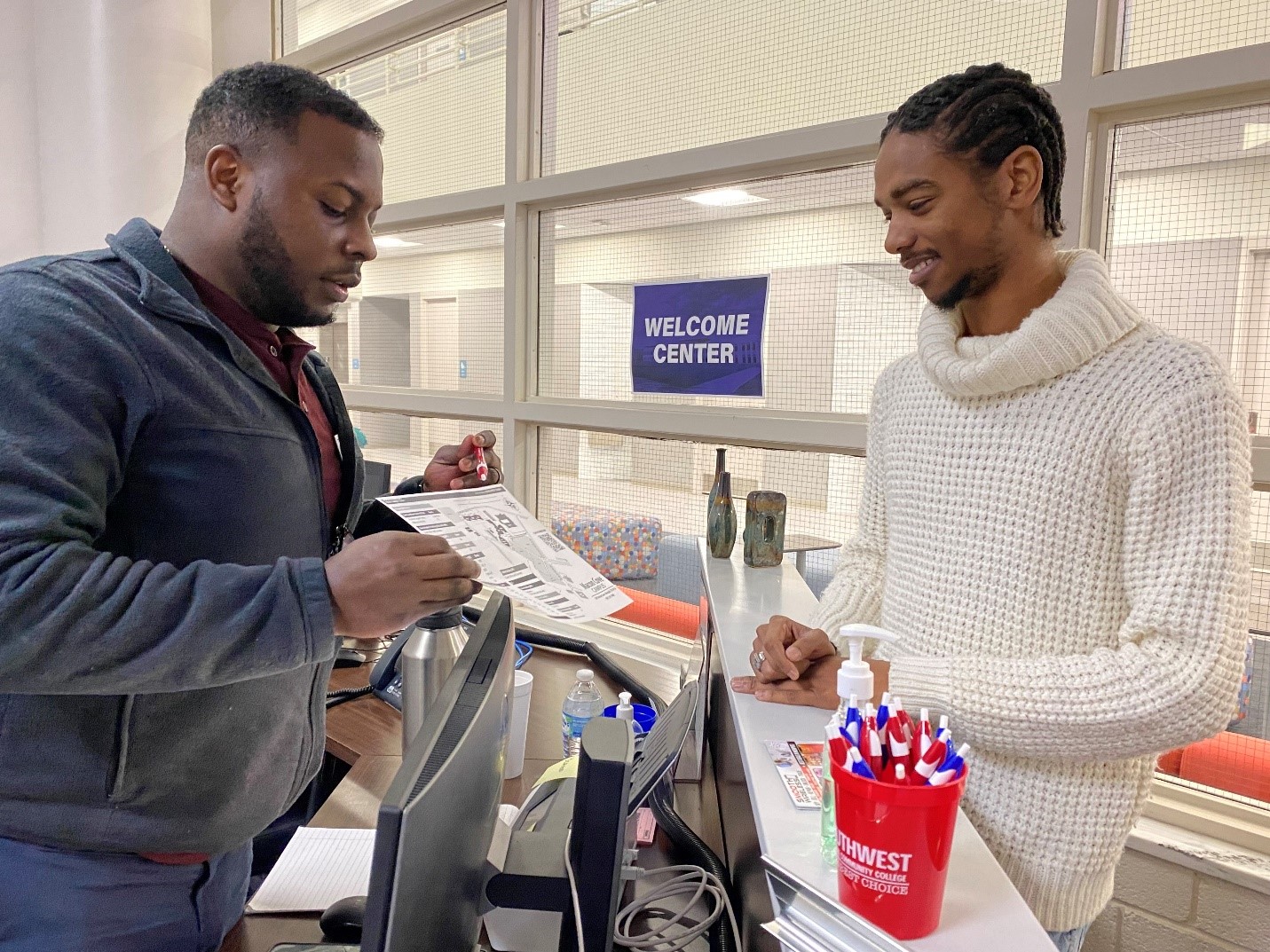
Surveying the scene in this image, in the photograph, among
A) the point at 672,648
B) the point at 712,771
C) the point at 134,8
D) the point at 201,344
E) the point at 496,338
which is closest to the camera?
the point at 201,344

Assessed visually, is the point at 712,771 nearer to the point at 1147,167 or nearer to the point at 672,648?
the point at 672,648

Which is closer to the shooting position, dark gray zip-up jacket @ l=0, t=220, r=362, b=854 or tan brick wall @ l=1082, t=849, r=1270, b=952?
dark gray zip-up jacket @ l=0, t=220, r=362, b=854

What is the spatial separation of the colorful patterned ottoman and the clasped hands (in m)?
1.20

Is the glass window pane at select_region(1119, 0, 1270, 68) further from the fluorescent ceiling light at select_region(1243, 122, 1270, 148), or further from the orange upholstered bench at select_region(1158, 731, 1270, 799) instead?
the orange upholstered bench at select_region(1158, 731, 1270, 799)

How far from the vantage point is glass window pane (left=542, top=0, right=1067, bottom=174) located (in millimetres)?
1679

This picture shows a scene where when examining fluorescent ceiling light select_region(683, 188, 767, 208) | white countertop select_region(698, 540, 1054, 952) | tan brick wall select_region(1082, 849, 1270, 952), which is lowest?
tan brick wall select_region(1082, 849, 1270, 952)

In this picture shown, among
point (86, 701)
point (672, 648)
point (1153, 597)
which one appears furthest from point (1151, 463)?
point (672, 648)

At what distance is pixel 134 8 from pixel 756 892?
3.55 m

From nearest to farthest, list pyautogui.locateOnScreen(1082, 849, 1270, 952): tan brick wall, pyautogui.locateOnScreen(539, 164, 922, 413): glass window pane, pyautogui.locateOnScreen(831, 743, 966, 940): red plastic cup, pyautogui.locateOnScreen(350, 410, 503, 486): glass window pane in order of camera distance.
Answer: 1. pyautogui.locateOnScreen(831, 743, 966, 940): red plastic cup
2. pyautogui.locateOnScreen(1082, 849, 1270, 952): tan brick wall
3. pyautogui.locateOnScreen(539, 164, 922, 413): glass window pane
4. pyautogui.locateOnScreen(350, 410, 503, 486): glass window pane

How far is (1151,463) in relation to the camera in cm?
86

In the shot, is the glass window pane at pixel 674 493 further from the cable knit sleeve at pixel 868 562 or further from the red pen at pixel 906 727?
the red pen at pixel 906 727

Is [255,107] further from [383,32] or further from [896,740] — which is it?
[383,32]

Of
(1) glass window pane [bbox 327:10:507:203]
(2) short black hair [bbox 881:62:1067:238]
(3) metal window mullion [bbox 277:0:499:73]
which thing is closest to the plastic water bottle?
(2) short black hair [bbox 881:62:1067:238]

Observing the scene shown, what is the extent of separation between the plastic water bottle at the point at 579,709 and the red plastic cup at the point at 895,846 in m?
0.86
